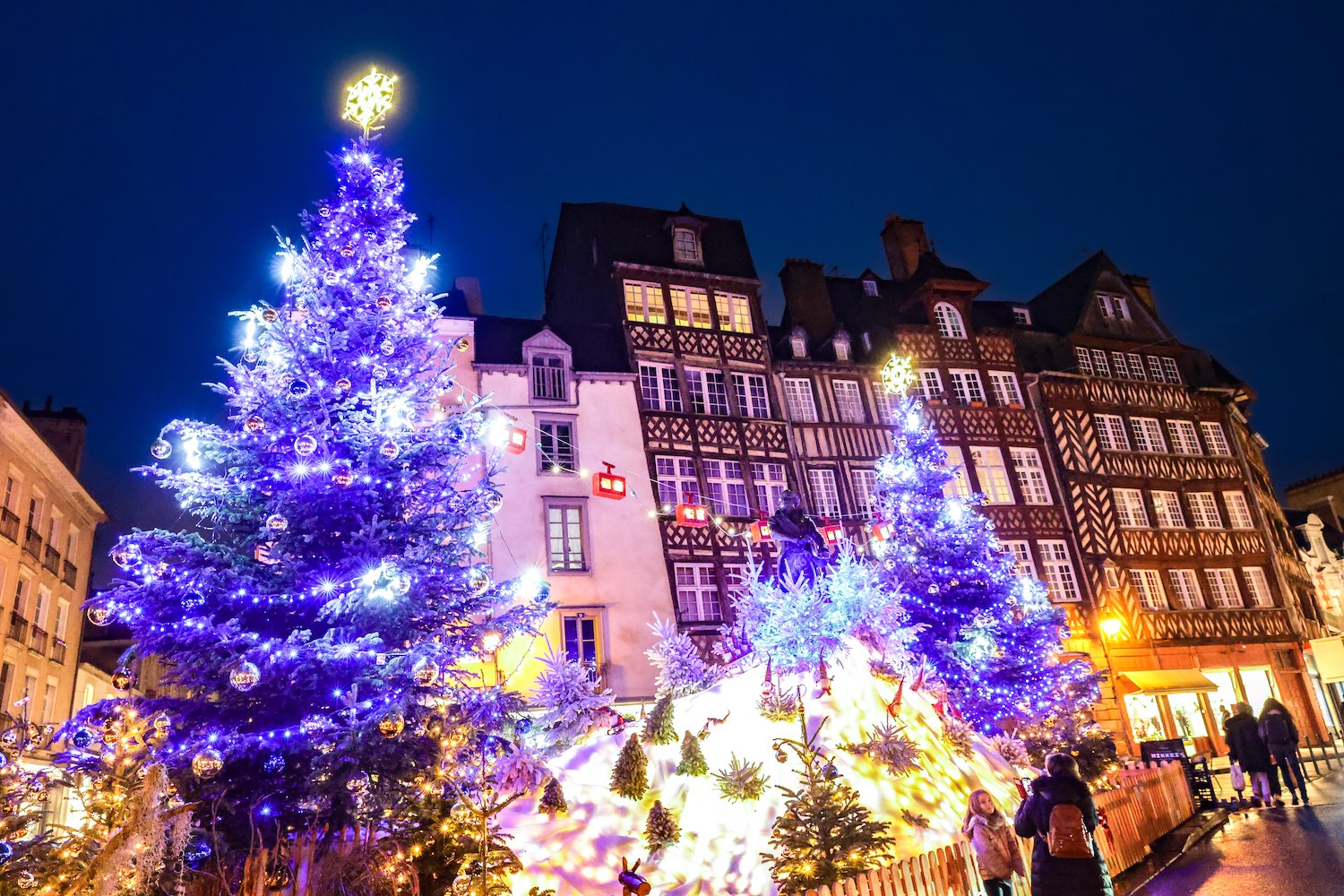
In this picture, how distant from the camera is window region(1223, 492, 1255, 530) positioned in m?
29.9

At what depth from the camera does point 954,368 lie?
95.1 feet

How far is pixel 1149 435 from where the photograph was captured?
30.5 meters

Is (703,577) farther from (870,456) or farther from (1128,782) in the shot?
(1128,782)

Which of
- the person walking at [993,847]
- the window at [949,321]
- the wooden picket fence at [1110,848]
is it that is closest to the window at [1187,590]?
the window at [949,321]

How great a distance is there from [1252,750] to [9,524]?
2673 centimetres

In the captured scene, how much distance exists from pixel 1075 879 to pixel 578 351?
793 inches

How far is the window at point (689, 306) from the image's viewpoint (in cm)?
2609

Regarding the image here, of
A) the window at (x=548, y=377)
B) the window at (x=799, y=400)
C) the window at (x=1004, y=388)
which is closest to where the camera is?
the window at (x=548, y=377)

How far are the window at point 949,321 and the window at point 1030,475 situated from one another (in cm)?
445

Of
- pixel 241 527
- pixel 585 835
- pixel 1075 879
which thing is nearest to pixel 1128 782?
pixel 1075 879

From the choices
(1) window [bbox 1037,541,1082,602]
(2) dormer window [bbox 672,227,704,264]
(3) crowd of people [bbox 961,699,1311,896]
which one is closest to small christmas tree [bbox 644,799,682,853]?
(3) crowd of people [bbox 961,699,1311,896]

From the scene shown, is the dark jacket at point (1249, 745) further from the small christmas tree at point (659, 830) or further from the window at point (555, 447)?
the window at point (555, 447)

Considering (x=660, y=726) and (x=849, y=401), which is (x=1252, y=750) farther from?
(x=849, y=401)

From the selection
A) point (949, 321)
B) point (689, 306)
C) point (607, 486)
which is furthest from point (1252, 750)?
point (949, 321)
